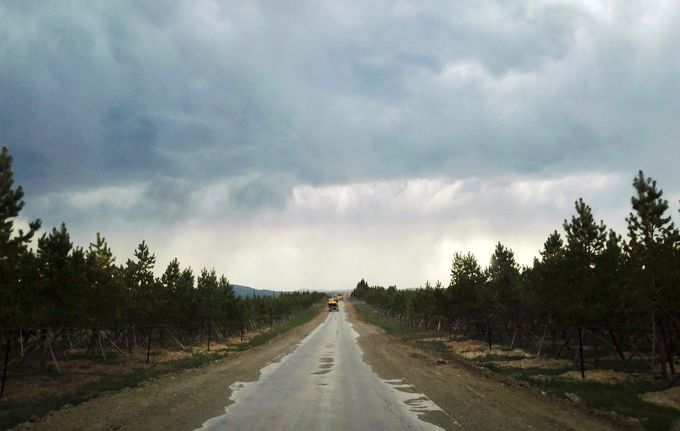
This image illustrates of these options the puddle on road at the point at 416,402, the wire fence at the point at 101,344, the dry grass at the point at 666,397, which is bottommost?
the wire fence at the point at 101,344

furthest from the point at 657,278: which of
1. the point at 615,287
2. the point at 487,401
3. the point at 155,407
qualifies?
the point at 155,407

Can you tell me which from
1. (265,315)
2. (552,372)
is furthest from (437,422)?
(265,315)

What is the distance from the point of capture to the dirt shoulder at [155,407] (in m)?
12.2

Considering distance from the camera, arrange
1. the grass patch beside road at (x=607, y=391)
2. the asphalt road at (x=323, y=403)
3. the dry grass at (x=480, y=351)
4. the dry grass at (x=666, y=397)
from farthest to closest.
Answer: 1. the dry grass at (x=480, y=351)
2. the dry grass at (x=666, y=397)
3. the grass patch beside road at (x=607, y=391)
4. the asphalt road at (x=323, y=403)

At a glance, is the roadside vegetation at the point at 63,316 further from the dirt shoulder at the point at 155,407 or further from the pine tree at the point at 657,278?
the pine tree at the point at 657,278

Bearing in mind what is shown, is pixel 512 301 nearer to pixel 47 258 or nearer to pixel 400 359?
pixel 400 359

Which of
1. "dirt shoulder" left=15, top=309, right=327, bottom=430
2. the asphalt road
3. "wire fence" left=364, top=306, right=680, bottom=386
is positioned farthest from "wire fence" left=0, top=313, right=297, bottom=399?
"wire fence" left=364, top=306, right=680, bottom=386

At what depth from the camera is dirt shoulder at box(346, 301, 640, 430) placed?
11805mm

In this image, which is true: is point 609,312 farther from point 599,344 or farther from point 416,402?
point 416,402

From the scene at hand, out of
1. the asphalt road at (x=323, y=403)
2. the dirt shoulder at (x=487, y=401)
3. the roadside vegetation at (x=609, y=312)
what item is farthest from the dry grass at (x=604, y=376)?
the asphalt road at (x=323, y=403)

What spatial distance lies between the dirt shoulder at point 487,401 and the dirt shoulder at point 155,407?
6.66 meters

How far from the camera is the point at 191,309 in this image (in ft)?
149

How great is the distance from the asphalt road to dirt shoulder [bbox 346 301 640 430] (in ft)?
2.66

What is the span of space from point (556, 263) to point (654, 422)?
15.0 metres
